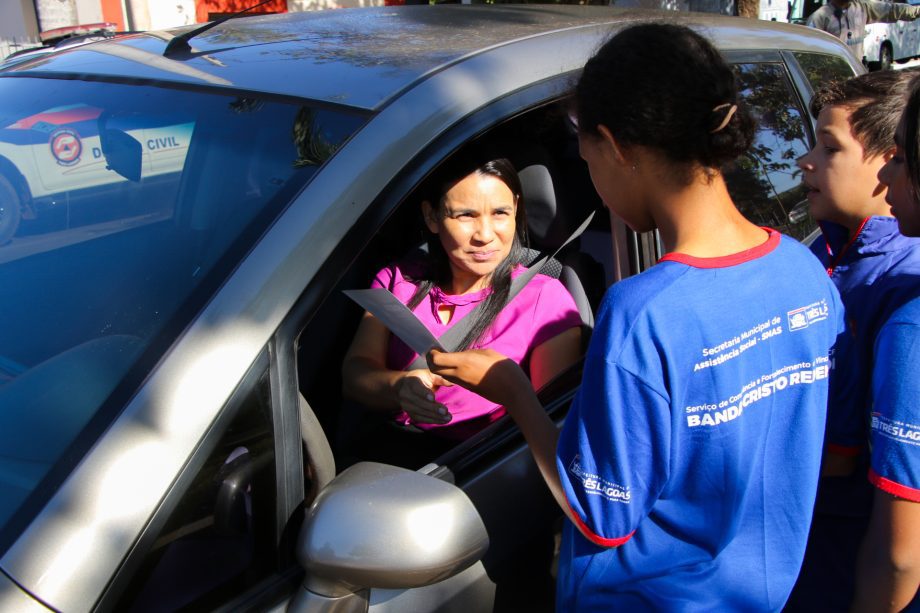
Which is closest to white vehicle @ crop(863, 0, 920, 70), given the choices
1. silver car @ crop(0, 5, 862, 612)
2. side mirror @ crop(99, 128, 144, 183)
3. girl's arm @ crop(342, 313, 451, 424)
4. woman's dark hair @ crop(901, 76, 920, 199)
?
girl's arm @ crop(342, 313, 451, 424)

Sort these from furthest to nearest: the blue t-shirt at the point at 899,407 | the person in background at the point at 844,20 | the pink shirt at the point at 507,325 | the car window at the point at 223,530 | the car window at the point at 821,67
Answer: the person in background at the point at 844,20 → the car window at the point at 821,67 → the pink shirt at the point at 507,325 → the blue t-shirt at the point at 899,407 → the car window at the point at 223,530

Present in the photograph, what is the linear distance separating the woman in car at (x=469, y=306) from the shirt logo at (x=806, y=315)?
78 cm

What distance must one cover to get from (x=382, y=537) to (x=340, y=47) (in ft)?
3.65

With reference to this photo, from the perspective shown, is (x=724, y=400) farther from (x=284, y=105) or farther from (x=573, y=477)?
(x=284, y=105)

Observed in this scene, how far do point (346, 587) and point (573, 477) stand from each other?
38 centimetres

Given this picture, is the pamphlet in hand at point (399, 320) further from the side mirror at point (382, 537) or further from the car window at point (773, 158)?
the car window at point (773, 158)

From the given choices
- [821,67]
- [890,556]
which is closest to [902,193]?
Answer: [890,556]

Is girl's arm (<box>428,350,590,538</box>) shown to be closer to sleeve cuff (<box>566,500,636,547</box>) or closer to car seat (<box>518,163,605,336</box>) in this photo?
sleeve cuff (<box>566,500,636,547</box>)

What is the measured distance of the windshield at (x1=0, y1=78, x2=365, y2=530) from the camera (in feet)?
4.42

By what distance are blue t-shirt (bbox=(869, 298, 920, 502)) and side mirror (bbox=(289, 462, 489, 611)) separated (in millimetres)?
717

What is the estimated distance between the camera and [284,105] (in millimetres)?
1634

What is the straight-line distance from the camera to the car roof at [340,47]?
5.46ft

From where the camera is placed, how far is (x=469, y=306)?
2.31 metres

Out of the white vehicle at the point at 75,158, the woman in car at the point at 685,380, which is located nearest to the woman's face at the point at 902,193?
the woman in car at the point at 685,380
